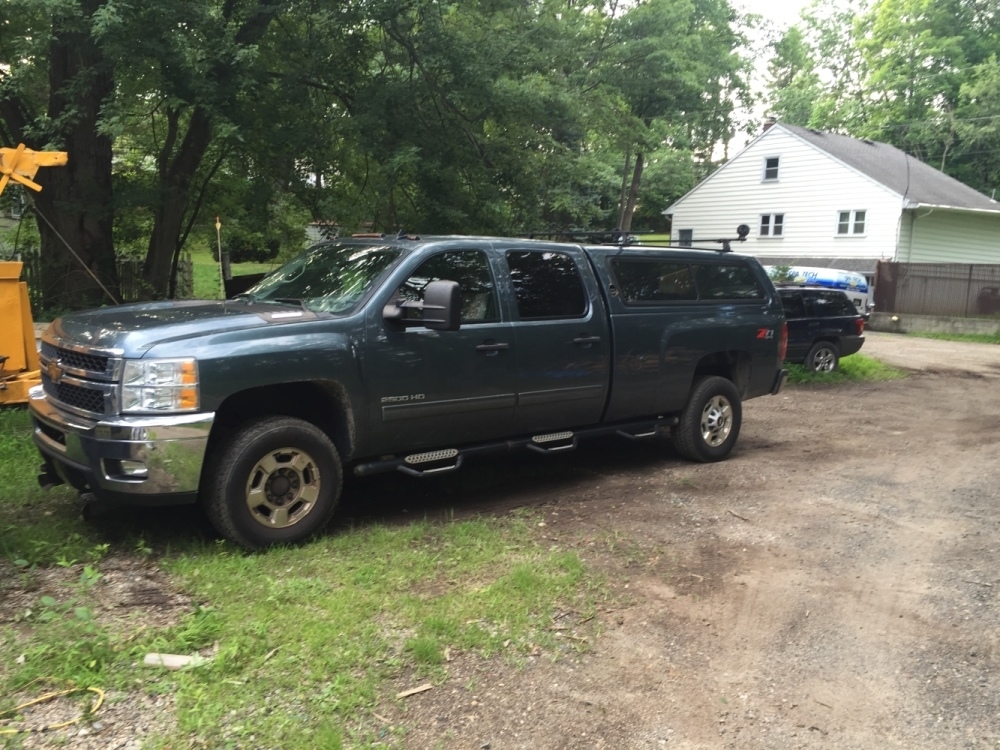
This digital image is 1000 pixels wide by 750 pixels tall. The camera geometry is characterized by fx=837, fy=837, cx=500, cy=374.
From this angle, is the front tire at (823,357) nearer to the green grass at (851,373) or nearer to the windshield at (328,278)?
the green grass at (851,373)

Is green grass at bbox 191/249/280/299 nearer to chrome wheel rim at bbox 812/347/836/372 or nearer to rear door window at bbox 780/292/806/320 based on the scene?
rear door window at bbox 780/292/806/320

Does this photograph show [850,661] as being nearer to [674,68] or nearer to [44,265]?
[44,265]

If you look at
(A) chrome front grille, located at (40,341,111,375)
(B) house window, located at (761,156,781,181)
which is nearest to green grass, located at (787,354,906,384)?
(A) chrome front grille, located at (40,341,111,375)

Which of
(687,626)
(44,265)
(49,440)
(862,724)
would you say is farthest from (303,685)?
(44,265)

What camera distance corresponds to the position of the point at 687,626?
4.25m

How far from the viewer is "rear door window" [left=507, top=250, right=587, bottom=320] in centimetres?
616

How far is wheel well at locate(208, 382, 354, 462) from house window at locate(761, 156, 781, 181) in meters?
31.9

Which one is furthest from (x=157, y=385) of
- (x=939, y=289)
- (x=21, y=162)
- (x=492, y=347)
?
(x=939, y=289)

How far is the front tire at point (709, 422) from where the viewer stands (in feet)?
24.4

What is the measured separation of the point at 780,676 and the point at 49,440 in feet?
14.0

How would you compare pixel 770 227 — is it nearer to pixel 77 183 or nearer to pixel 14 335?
pixel 77 183

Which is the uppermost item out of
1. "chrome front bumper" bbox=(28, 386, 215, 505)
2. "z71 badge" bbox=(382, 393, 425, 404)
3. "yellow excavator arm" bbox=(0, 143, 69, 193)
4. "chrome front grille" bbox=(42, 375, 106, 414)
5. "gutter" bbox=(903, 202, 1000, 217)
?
"gutter" bbox=(903, 202, 1000, 217)

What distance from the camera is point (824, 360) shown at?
14.5m

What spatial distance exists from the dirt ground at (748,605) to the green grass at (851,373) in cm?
542
